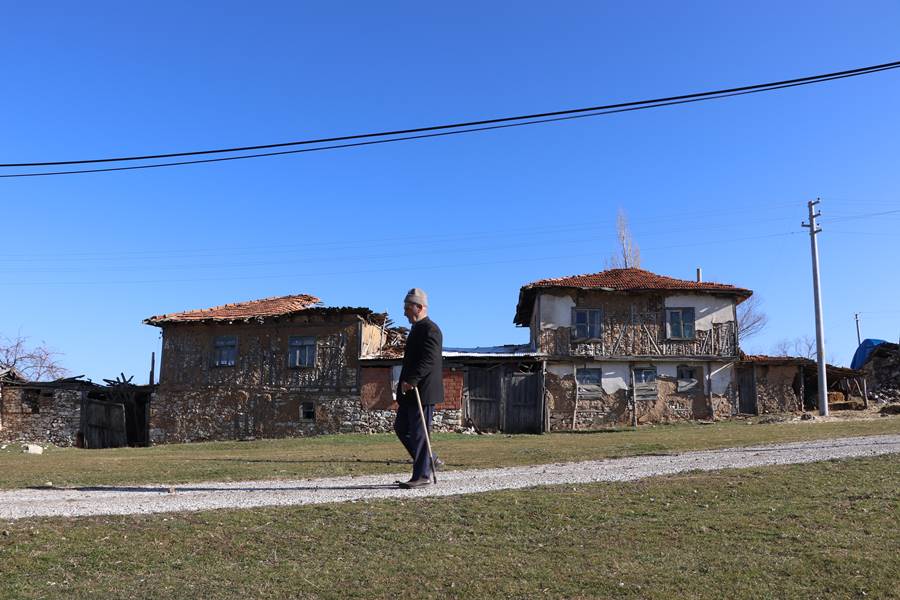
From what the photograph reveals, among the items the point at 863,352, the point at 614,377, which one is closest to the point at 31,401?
the point at 614,377

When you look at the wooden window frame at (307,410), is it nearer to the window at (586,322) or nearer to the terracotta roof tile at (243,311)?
the terracotta roof tile at (243,311)

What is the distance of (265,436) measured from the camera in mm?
30422

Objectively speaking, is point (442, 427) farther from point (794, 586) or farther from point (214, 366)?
point (794, 586)

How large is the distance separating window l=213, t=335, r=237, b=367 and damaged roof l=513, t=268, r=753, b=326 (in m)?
12.0

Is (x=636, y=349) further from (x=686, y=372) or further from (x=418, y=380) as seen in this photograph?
(x=418, y=380)

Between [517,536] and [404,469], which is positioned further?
[404,469]

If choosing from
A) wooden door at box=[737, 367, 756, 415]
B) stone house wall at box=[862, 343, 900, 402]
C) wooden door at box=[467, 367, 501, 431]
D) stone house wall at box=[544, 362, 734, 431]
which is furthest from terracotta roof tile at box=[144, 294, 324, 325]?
stone house wall at box=[862, 343, 900, 402]

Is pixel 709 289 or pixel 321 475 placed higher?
pixel 709 289

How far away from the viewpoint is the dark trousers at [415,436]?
307 inches

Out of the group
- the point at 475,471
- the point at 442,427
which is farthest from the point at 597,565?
the point at 442,427

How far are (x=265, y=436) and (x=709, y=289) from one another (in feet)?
61.8

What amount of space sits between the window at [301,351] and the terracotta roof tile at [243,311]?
3.89 ft

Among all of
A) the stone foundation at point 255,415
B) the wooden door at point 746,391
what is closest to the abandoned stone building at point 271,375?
the stone foundation at point 255,415

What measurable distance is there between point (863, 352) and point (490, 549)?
43791 millimetres
